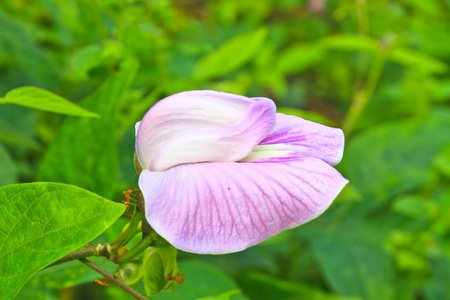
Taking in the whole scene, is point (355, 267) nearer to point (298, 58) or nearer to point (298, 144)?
point (298, 58)

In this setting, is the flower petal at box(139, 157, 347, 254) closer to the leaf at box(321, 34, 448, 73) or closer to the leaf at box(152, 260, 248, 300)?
the leaf at box(152, 260, 248, 300)

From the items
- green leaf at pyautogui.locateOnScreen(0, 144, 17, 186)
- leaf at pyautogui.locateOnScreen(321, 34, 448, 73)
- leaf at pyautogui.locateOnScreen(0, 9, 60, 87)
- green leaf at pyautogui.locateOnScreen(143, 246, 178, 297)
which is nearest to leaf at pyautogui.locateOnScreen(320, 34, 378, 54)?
leaf at pyautogui.locateOnScreen(321, 34, 448, 73)

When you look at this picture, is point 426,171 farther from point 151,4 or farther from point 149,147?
point 149,147

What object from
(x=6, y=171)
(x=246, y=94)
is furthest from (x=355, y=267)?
(x=6, y=171)

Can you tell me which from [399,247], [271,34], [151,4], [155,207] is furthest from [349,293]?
[271,34]

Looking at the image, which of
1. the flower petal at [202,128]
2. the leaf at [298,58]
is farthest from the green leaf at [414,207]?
the flower petal at [202,128]

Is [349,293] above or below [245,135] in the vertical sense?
below

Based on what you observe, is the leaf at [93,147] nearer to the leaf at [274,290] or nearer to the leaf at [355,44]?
the leaf at [274,290]

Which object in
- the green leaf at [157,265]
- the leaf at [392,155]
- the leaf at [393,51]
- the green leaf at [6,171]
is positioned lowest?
the leaf at [392,155]
